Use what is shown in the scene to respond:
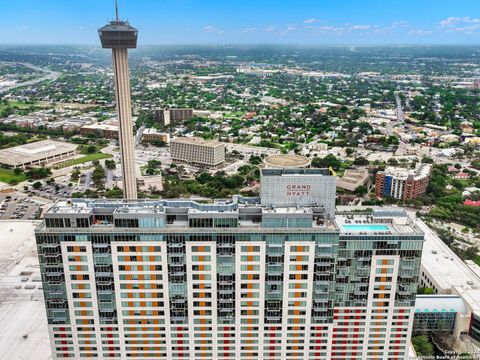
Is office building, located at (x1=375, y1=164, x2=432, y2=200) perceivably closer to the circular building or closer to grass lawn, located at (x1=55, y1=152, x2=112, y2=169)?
the circular building

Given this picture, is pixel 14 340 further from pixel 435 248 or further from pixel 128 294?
pixel 435 248

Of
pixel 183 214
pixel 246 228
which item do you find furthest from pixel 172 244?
pixel 246 228

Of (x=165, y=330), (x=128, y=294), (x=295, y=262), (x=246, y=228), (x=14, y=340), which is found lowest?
(x=14, y=340)

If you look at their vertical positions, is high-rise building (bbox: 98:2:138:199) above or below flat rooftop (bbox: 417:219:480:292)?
above

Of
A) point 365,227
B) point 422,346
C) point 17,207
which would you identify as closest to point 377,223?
point 365,227

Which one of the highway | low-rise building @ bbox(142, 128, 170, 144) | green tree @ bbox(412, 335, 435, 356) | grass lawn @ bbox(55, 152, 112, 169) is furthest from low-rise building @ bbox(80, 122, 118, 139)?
green tree @ bbox(412, 335, 435, 356)

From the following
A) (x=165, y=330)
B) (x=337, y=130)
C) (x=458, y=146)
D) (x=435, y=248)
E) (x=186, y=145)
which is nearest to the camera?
(x=165, y=330)
